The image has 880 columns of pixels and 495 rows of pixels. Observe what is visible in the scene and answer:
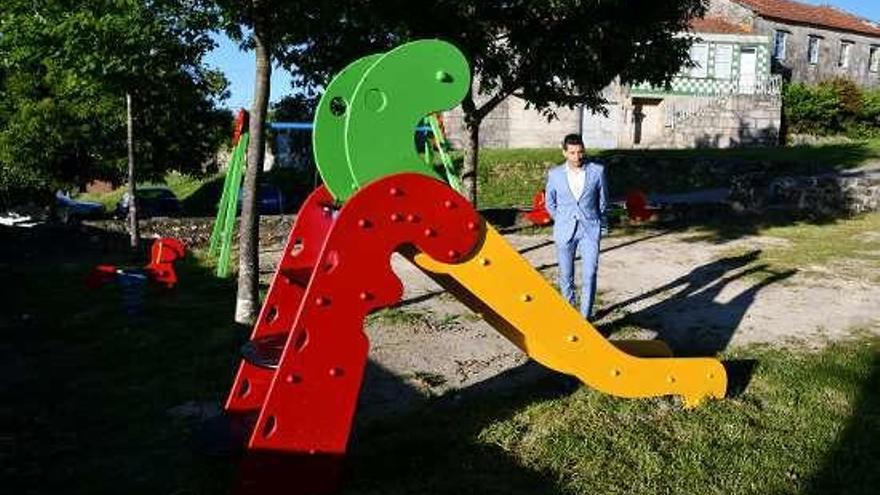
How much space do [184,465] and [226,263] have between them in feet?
22.1

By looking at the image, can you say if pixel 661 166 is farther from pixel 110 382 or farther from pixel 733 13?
Result: pixel 110 382

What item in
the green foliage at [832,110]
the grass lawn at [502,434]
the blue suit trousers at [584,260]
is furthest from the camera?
the green foliage at [832,110]

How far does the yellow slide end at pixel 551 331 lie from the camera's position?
426 centimetres

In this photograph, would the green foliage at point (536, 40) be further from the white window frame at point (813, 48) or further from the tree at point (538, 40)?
the white window frame at point (813, 48)

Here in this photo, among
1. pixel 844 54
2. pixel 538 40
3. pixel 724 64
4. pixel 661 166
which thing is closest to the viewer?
pixel 538 40

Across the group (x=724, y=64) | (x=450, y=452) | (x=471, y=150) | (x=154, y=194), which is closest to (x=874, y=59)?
(x=724, y=64)

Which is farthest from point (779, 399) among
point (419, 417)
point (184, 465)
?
point (184, 465)

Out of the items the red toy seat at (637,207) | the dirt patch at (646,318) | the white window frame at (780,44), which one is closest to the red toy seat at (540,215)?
the red toy seat at (637,207)

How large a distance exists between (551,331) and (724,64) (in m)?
34.9

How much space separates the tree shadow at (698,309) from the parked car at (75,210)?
21170 millimetres

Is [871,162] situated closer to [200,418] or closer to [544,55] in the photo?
[544,55]

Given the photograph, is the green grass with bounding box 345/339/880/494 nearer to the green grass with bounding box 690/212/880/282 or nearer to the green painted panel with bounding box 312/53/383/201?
the green painted panel with bounding box 312/53/383/201

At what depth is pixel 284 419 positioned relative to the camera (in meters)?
3.72

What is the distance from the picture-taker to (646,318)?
7.80m
